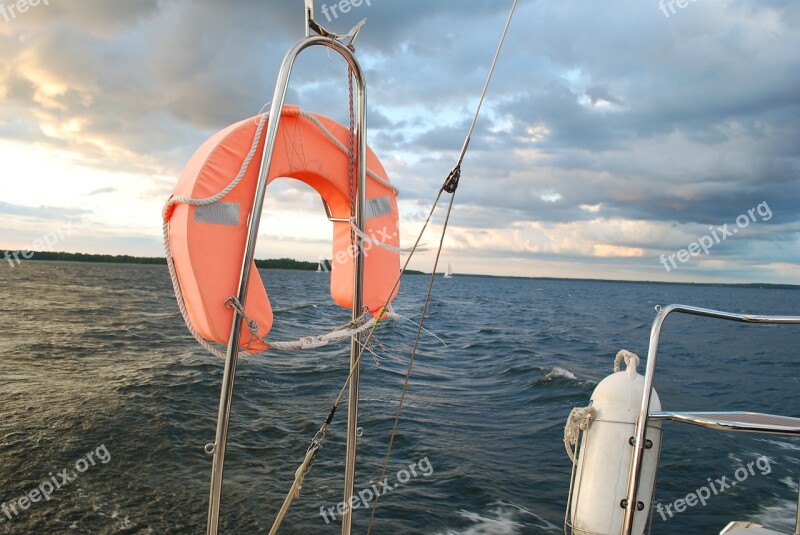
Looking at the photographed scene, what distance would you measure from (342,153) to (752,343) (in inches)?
1126

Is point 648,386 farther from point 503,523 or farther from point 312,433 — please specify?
point 312,433

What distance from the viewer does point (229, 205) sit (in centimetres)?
274

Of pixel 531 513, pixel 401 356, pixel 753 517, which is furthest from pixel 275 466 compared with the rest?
pixel 401 356

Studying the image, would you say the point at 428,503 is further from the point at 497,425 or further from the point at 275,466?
the point at 497,425

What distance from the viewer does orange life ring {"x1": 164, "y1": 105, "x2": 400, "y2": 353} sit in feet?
8.70

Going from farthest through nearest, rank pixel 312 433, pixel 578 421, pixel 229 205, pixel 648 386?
pixel 312 433, pixel 578 421, pixel 229 205, pixel 648 386

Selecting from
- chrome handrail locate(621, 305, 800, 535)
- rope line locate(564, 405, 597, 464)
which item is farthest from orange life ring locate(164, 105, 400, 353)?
chrome handrail locate(621, 305, 800, 535)

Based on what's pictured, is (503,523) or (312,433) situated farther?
(312,433)

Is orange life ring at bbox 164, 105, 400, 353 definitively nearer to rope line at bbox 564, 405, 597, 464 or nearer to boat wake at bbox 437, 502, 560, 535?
rope line at bbox 564, 405, 597, 464

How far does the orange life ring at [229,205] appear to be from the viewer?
2.65 meters

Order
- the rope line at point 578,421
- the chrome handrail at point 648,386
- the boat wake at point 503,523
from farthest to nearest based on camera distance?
1. the boat wake at point 503,523
2. the rope line at point 578,421
3. the chrome handrail at point 648,386

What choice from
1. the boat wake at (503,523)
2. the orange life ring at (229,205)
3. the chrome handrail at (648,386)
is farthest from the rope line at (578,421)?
the boat wake at (503,523)

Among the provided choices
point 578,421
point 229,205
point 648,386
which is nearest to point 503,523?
point 578,421

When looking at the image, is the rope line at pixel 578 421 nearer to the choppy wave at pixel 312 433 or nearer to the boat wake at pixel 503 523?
the choppy wave at pixel 312 433
